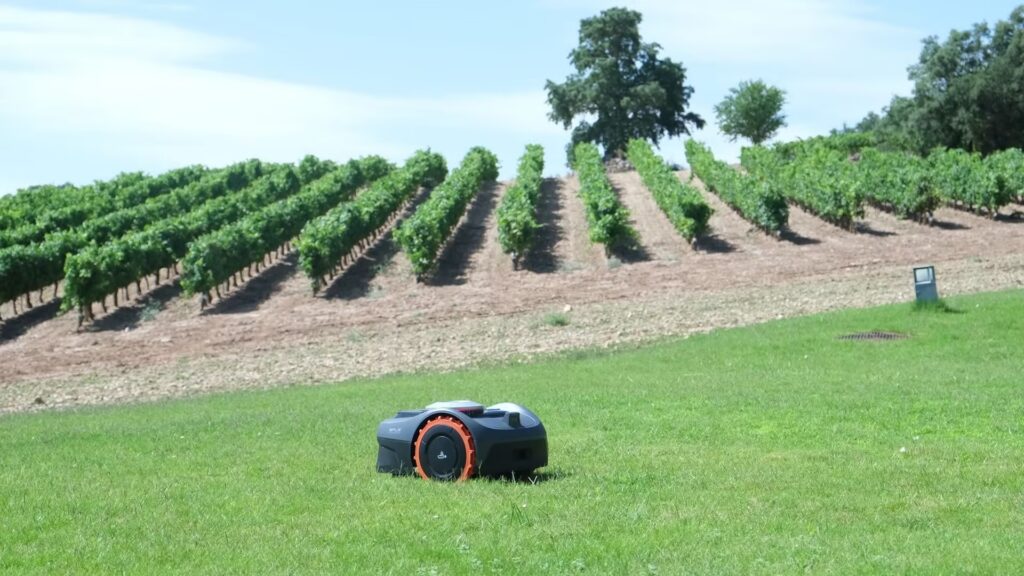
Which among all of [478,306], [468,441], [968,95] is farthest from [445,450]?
[968,95]

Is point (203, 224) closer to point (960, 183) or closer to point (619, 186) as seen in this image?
point (619, 186)

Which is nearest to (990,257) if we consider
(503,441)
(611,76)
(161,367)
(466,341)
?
(466,341)

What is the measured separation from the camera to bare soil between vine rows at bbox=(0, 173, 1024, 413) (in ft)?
95.0

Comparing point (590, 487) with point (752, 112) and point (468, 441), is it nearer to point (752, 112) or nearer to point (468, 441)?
point (468, 441)

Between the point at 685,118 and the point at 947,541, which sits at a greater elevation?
the point at 685,118

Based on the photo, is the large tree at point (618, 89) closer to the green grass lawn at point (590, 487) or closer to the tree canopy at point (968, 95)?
the tree canopy at point (968, 95)

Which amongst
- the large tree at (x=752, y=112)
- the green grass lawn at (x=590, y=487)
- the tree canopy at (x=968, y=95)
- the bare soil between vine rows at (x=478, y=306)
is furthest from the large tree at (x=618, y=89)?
the green grass lawn at (x=590, y=487)

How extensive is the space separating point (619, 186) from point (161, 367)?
41.0m

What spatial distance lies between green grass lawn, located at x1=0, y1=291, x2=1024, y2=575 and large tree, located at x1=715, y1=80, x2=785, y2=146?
85680mm

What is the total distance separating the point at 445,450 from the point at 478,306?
82.8 feet

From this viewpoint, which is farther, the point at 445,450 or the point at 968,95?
the point at 968,95

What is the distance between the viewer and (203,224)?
174 ft

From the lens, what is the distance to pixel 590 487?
1051 cm

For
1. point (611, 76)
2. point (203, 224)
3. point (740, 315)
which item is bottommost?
point (740, 315)
